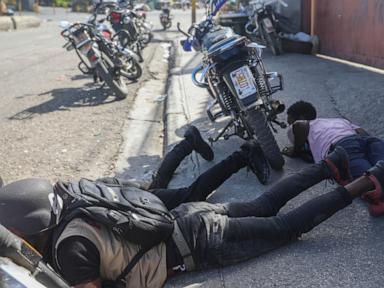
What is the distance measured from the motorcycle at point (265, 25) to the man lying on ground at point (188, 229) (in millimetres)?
6596

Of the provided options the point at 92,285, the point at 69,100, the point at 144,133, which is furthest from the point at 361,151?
the point at 69,100

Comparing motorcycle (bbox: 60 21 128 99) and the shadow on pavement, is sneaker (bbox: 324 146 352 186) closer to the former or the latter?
the shadow on pavement

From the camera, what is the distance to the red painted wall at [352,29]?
7.39 m

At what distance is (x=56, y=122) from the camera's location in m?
6.18

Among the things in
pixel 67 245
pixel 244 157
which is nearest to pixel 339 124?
pixel 244 157

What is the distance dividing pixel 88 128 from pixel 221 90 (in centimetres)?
221

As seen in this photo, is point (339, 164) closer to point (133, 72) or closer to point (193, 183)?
point (193, 183)

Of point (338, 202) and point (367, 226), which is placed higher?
point (338, 202)

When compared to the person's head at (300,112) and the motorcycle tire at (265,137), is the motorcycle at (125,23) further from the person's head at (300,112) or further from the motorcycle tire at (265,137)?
the motorcycle tire at (265,137)

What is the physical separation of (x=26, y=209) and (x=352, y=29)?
696 cm

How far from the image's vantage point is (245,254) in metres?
2.82

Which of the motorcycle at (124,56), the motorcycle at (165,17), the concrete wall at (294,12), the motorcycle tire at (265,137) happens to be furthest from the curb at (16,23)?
the motorcycle tire at (265,137)

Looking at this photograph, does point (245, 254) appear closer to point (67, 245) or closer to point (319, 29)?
point (67, 245)

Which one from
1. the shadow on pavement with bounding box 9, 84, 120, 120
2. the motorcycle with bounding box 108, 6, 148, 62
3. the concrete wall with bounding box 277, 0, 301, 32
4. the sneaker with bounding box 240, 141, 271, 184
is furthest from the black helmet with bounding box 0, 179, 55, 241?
the concrete wall with bounding box 277, 0, 301, 32
